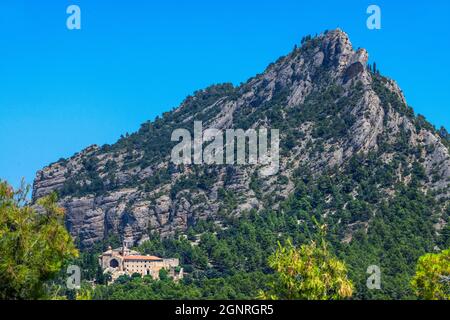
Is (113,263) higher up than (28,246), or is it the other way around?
(113,263)

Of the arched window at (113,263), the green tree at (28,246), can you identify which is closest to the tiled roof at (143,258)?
the arched window at (113,263)

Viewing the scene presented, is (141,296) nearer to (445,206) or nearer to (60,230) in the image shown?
(445,206)

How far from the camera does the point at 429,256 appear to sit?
2115 inches

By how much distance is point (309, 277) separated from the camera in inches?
1785

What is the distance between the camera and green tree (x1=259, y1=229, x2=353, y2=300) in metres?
44.9

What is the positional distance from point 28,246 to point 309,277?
13.5 meters

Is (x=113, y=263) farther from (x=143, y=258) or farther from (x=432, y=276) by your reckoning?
(x=432, y=276)

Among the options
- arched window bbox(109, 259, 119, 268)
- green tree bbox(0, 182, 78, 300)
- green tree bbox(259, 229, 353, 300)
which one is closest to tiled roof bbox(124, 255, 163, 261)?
arched window bbox(109, 259, 119, 268)

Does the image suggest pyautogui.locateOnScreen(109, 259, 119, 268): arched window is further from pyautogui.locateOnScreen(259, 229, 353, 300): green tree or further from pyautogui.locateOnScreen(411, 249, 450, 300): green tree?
pyautogui.locateOnScreen(259, 229, 353, 300): green tree

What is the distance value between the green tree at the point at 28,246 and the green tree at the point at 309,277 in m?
10.7

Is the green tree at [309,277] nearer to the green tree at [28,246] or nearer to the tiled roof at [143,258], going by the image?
the green tree at [28,246]

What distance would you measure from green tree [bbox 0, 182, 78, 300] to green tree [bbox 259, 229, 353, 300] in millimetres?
10658

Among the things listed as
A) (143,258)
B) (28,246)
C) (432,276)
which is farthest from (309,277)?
(143,258)
